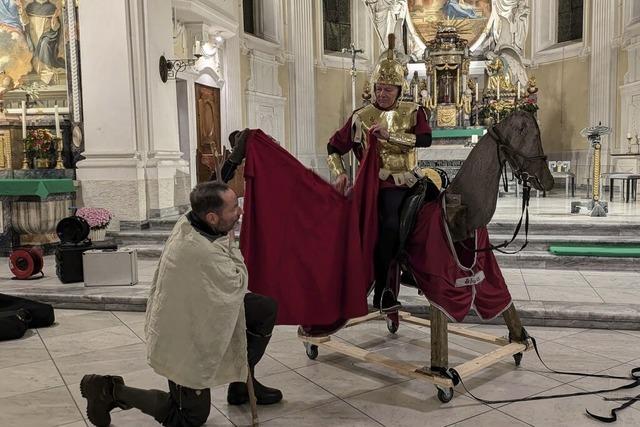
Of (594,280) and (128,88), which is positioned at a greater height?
(128,88)

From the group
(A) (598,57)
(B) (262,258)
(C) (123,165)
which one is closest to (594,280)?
(B) (262,258)

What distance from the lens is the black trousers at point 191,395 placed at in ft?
9.06

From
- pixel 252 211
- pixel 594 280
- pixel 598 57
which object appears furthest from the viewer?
pixel 598 57

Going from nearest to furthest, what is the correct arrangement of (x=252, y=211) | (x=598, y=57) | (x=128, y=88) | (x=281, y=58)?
(x=252, y=211) < (x=128, y=88) < (x=598, y=57) < (x=281, y=58)

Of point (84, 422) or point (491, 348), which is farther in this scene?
point (491, 348)

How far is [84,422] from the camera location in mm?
3027

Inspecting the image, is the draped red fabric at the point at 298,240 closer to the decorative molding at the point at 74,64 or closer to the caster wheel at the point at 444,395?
the caster wheel at the point at 444,395

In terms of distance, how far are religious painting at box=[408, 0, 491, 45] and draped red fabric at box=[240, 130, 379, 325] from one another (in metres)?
13.5

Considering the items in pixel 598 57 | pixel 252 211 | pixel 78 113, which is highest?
pixel 598 57

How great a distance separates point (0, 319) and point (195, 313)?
2.68 m

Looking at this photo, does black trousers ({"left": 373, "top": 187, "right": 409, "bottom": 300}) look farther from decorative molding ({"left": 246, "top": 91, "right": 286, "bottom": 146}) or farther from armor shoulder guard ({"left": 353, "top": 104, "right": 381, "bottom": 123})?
decorative molding ({"left": 246, "top": 91, "right": 286, "bottom": 146})

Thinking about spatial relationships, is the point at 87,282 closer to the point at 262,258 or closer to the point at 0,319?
the point at 0,319

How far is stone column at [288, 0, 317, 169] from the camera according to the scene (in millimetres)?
14430

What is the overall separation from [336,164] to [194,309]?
5.22 feet
